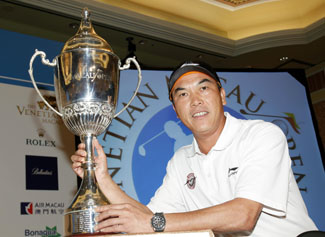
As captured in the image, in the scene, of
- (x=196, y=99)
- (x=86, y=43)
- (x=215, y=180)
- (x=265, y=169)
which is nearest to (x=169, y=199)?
(x=215, y=180)

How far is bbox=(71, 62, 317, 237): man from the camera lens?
117 cm

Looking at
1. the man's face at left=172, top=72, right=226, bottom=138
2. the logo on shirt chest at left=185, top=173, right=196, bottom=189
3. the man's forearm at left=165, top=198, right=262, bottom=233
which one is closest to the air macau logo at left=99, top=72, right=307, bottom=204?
the logo on shirt chest at left=185, top=173, right=196, bottom=189

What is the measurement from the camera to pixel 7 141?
3.43m

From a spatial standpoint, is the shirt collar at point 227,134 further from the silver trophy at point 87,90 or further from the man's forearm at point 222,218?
the silver trophy at point 87,90

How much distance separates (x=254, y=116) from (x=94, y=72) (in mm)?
2002

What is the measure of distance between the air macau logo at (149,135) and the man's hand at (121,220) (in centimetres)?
155

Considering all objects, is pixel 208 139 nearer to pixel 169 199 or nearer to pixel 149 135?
pixel 169 199

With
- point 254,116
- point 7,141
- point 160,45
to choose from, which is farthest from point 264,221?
point 160,45

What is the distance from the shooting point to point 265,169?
1.38 metres

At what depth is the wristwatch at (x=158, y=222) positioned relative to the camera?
42.0 inches

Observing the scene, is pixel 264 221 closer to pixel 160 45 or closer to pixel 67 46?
pixel 67 46

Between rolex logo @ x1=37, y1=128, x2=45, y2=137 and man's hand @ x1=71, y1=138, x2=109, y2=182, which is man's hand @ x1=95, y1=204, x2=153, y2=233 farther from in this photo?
rolex logo @ x1=37, y1=128, x2=45, y2=137

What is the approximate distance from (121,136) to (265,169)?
1482mm

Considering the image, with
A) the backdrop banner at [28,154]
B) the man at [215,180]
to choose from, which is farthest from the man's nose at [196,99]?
the backdrop banner at [28,154]
